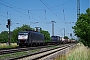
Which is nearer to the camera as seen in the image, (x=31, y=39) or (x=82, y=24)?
(x=82, y=24)

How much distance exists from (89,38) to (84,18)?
264cm

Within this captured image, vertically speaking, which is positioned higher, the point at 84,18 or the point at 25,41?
the point at 84,18

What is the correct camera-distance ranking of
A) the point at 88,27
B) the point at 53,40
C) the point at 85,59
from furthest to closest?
the point at 53,40
the point at 88,27
the point at 85,59

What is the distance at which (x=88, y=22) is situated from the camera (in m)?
29.8

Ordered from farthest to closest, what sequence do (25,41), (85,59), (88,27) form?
(25,41) → (88,27) → (85,59)

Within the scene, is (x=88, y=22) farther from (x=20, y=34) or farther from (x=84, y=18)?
(x=20, y=34)

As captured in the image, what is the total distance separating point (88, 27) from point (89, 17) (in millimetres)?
1526

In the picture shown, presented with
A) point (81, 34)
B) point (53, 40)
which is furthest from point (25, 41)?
point (53, 40)

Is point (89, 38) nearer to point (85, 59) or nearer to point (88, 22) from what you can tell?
point (88, 22)

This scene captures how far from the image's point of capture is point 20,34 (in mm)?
46125

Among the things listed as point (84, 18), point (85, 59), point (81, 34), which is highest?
point (84, 18)

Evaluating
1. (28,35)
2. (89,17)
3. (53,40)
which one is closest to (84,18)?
(89,17)

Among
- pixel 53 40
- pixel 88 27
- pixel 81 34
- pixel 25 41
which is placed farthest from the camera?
pixel 53 40

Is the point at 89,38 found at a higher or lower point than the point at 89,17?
lower
